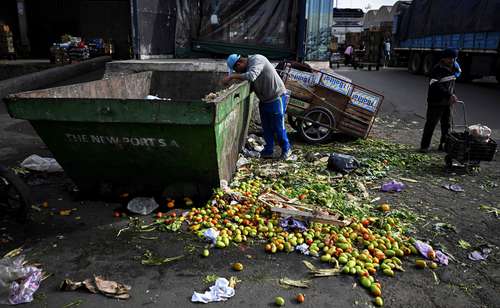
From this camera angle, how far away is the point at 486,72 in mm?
15633

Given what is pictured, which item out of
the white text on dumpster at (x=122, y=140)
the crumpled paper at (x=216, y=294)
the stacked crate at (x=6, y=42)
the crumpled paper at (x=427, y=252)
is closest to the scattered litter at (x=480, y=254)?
the crumpled paper at (x=427, y=252)

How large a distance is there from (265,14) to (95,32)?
44.4 ft

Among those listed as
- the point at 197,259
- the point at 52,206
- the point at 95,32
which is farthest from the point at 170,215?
the point at 95,32

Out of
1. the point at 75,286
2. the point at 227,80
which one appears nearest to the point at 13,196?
the point at 75,286

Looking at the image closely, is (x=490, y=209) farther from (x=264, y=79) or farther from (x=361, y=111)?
(x=264, y=79)

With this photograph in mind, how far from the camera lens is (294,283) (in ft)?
10.7

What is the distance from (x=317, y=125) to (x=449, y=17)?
1392cm

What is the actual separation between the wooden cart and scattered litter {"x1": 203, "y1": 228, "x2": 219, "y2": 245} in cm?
381

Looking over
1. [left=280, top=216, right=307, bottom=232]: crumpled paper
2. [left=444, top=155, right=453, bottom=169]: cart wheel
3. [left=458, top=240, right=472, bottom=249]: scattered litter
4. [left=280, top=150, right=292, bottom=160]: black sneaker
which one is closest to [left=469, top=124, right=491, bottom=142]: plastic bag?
[left=444, top=155, right=453, bottom=169]: cart wheel

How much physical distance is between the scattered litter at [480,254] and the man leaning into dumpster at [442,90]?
11.5ft

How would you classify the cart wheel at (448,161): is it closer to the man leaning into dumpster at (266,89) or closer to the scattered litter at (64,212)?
the man leaning into dumpster at (266,89)

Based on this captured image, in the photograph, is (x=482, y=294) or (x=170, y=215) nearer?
(x=482, y=294)

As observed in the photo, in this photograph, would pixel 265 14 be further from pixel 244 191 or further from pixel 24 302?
pixel 24 302

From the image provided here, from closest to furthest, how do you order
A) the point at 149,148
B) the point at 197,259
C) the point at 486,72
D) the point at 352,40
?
the point at 197,259 → the point at 149,148 → the point at 486,72 → the point at 352,40
